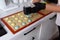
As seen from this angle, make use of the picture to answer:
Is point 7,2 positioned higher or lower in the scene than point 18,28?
higher

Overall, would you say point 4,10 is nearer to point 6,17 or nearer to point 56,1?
point 6,17

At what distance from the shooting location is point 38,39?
1.01 metres

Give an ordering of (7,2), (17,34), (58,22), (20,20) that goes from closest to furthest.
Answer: (17,34) < (20,20) < (7,2) < (58,22)

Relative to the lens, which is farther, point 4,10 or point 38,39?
point 38,39

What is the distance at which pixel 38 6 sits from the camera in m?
0.85

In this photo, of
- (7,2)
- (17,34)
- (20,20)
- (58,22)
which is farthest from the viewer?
(58,22)

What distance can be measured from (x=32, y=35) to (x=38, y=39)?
0.47ft

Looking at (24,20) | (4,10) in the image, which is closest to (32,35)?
(24,20)

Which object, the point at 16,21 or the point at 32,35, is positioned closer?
the point at 16,21

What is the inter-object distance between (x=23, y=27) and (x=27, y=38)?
0.49 ft

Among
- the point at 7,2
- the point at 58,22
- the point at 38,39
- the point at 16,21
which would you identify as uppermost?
the point at 7,2

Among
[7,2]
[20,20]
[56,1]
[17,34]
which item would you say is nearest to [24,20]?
[20,20]

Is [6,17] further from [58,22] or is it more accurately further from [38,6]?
[58,22]

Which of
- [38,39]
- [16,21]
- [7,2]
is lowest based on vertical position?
[38,39]
